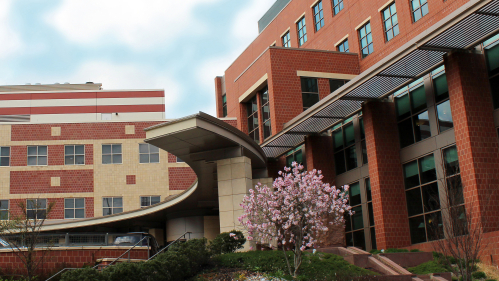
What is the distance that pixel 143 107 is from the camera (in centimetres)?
4900

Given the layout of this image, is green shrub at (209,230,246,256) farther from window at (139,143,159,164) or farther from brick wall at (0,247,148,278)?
window at (139,143,159,164)

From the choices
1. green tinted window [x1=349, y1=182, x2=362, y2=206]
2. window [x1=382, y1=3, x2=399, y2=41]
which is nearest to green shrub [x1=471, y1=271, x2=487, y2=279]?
green tinted window [x1=349, y1=182, x2=362, y2=206]

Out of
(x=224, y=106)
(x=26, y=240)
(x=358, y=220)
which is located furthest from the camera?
(x=224, y=106)

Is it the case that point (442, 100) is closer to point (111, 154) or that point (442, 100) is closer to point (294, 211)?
point (294, 211)

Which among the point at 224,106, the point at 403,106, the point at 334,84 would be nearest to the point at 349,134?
the point at 403,106

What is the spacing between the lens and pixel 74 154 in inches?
1687

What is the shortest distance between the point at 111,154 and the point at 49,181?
499 cm

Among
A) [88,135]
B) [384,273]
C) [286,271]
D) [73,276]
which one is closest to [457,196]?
[384,273]

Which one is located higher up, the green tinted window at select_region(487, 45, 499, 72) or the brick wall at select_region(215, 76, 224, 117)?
the brick wall at select_region(215, 76, 224, 117)

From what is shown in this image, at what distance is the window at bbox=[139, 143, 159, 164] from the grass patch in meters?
24.3

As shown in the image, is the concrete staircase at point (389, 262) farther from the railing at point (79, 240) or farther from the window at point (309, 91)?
the window at point (309, 91)

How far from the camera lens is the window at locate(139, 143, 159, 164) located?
142 ft

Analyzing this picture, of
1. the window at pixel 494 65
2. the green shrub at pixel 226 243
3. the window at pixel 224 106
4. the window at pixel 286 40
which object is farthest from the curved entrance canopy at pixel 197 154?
the window at pixel 286 40

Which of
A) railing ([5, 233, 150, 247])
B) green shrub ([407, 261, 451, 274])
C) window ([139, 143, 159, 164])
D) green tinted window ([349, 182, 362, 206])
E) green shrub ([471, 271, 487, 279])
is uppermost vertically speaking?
window ([139, 143, 159, 164])
